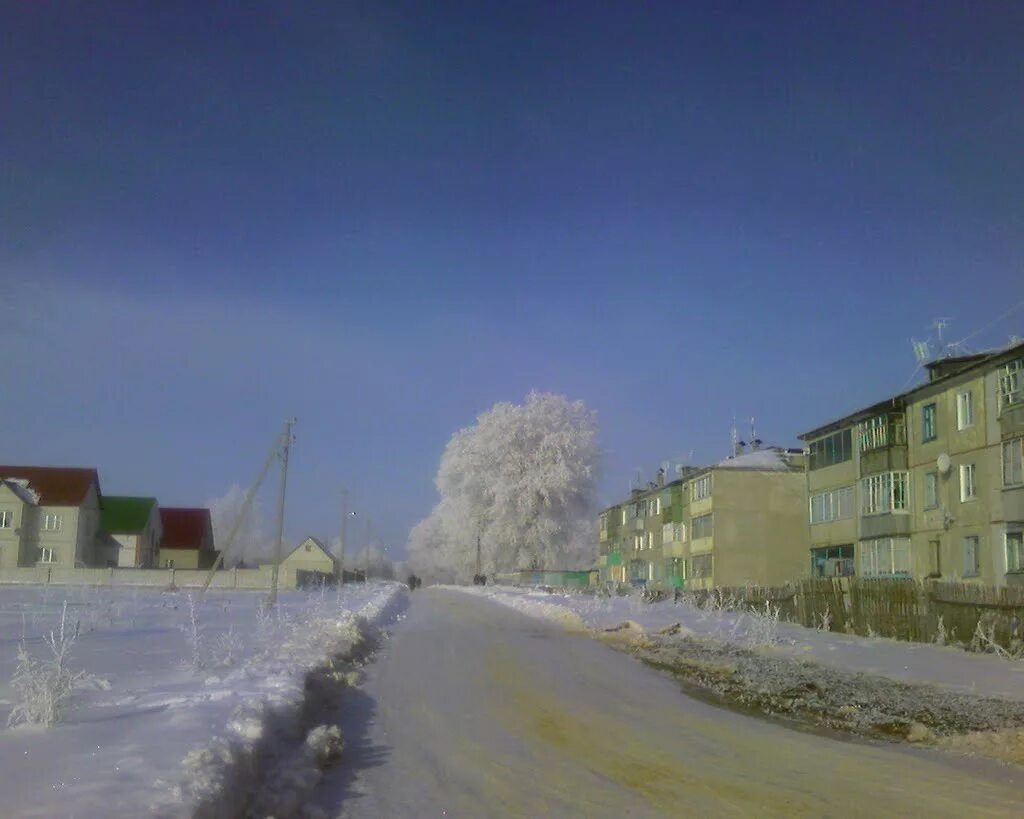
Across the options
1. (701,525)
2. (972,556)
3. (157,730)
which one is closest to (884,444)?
(972,556)

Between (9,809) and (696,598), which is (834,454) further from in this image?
(9,809)

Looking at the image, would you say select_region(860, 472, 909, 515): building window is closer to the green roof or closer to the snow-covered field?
the snow-covered field

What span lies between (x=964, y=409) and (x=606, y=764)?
29539mm

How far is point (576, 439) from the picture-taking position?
3194 inches

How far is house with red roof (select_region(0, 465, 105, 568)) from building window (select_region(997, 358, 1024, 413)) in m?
64.0

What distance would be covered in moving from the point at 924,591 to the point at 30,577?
56.1 m

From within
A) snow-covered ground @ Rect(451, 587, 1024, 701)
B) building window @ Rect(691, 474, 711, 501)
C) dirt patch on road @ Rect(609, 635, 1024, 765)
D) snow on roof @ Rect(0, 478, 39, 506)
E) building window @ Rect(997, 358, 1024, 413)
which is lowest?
dirt patch on road @ Rect(609, 635, 1024, 765)

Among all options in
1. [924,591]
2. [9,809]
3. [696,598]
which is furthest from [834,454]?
[9,809]

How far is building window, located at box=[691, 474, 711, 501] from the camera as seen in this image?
202 feet

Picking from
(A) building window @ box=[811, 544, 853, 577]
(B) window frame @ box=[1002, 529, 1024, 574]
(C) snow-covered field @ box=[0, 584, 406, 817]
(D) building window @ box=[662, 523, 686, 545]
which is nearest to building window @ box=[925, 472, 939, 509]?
(B) window frame @ box=[1002, 529, 1024, 574]

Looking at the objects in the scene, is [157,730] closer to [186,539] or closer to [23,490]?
[23,490]

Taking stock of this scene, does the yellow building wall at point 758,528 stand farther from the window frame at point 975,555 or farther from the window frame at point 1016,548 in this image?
the window frame at point 1016,548

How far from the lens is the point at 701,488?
63.6 meters

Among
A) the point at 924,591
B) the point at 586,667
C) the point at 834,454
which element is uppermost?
the point at 834,454
